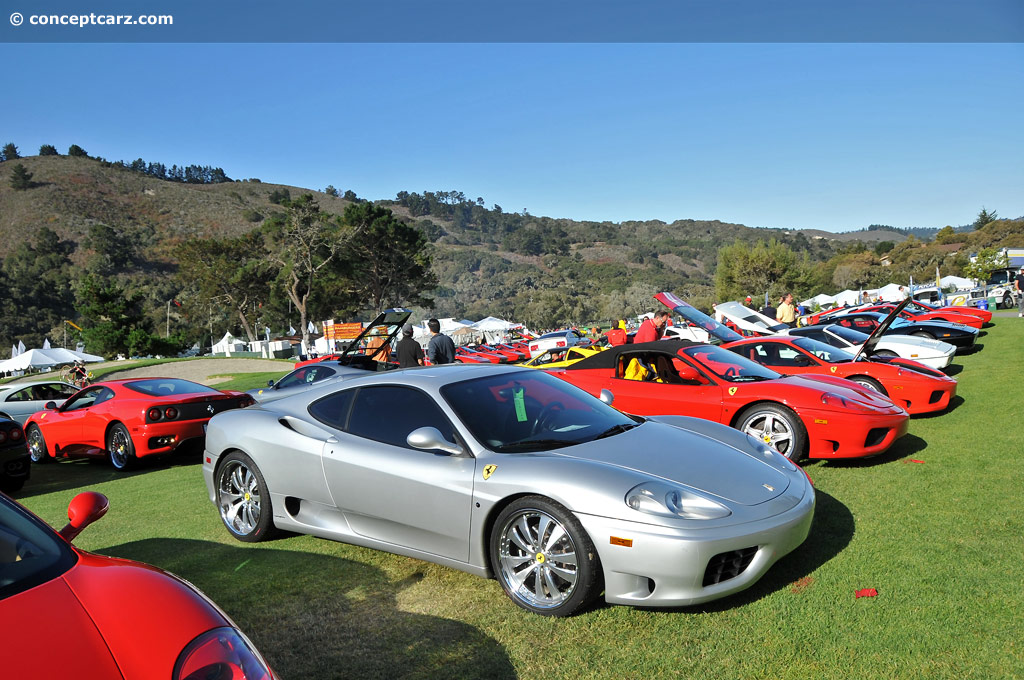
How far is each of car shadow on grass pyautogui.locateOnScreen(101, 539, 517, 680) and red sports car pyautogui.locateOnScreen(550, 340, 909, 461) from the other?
149 inches

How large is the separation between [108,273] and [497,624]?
390 feet

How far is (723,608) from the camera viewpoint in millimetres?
3475

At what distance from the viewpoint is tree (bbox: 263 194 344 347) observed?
54781mm

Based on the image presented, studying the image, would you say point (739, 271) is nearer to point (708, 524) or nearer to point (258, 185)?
point (708, 524)

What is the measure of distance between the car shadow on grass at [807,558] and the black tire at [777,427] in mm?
1236

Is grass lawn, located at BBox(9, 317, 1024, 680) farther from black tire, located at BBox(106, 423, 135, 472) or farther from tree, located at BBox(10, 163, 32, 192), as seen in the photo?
tree, located at BBox(10, 163, 32, 192)

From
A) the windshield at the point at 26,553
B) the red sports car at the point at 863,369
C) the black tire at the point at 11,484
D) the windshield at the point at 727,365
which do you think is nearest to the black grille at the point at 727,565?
the windshield at the point at 26,553

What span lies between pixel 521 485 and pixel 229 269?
63098 mm

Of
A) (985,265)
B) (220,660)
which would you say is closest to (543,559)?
(220,660)

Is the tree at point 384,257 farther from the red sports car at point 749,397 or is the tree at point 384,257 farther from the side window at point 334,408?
the side window at point 334,408

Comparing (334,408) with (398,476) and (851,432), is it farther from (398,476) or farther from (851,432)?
(851,432)

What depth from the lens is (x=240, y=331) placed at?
3396 inches

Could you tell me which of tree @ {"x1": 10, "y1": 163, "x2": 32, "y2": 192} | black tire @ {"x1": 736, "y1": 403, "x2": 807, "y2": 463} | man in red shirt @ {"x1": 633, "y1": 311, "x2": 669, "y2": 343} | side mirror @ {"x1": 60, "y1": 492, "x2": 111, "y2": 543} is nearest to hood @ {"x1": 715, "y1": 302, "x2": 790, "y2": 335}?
man in red shirt @ {"x1": 633, "y1": 311, "x2": 669, "y2": 343}

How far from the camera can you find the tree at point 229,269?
60.7 m
